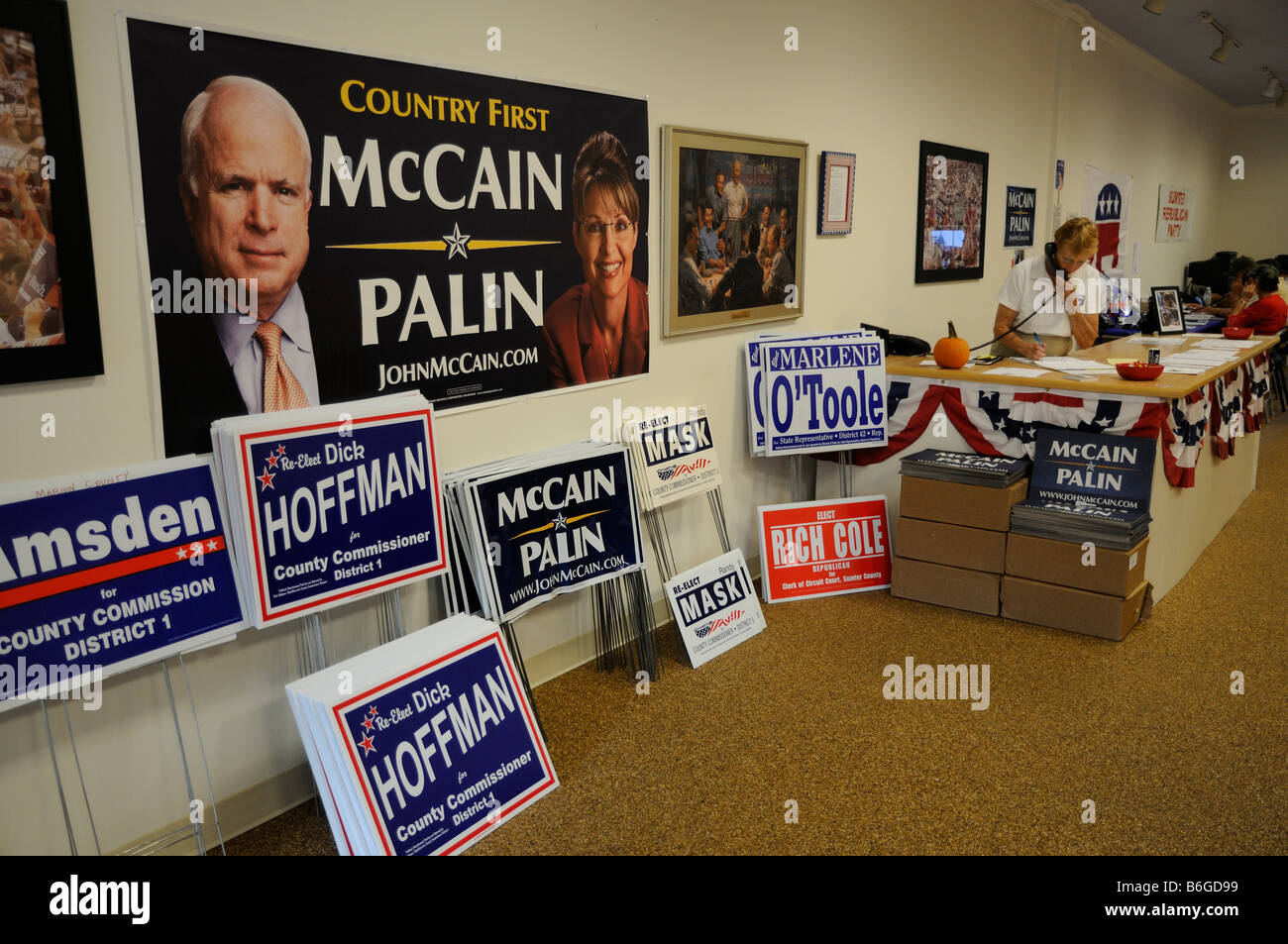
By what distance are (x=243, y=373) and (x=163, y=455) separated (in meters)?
0.28

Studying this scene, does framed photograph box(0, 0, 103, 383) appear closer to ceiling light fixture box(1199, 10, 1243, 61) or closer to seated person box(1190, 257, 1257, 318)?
seated person box(1190, 257, 1257, 318)

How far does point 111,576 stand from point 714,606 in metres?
2.12

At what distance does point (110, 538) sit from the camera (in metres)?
2.13

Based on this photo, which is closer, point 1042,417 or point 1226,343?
point 1042,417

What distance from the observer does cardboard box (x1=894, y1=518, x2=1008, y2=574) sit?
12.8ft

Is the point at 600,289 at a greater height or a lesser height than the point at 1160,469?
greater

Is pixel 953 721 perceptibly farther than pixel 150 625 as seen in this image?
Yes

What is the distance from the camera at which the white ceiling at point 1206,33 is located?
6801mm

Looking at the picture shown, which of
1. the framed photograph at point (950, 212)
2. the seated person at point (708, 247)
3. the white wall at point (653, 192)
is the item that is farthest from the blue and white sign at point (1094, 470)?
the framed photograph at point (950, 212)

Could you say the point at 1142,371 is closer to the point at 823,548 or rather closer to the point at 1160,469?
the point at 1160,469

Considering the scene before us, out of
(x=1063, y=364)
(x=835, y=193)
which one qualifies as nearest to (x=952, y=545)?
(x=1063, y=364)

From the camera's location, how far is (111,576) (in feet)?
6.95
